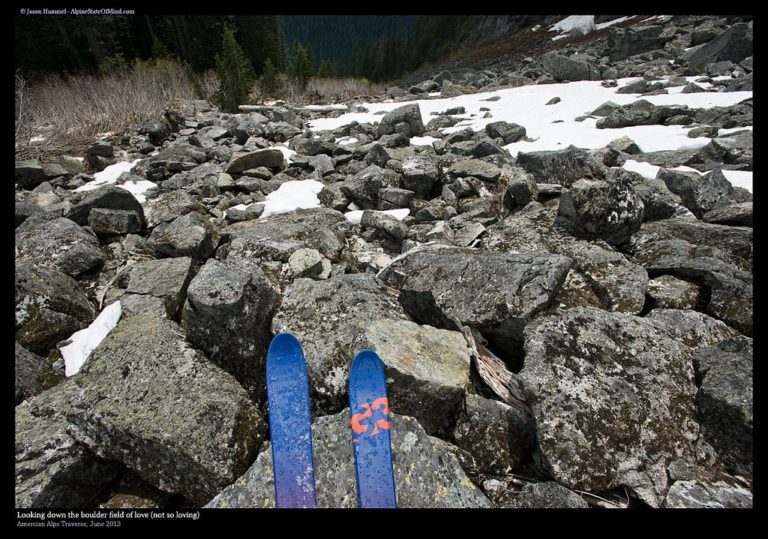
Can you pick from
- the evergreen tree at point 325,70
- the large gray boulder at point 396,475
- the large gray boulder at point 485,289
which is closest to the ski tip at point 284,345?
the large gray boulder at point 396,475

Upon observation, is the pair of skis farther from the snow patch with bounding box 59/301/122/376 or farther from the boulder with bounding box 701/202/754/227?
the boulder with bounding box 701/202/754/227

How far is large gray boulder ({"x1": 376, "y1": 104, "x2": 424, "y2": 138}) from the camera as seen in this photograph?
988 centimetres

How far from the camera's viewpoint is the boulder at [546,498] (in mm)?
2049

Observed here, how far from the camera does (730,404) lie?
2.22 meters

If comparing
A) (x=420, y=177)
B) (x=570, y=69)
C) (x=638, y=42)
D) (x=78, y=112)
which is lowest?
(x=420, y=177)

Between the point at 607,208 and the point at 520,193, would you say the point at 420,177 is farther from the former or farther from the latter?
the point at 607,208

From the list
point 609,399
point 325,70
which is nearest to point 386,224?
point 609,399

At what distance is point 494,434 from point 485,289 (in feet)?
4.07

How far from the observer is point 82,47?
25203mm

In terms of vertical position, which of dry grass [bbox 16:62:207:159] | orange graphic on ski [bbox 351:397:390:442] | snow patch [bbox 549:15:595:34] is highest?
snow patch [bbox 549:15:595:34]

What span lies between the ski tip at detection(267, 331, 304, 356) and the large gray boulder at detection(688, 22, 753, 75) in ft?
61.8

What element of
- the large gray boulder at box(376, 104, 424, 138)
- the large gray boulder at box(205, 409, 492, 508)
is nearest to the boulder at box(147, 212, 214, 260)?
the large gray boulder at box(205, 409, 492, 508)
